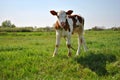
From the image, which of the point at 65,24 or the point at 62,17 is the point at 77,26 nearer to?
the point at 65,24

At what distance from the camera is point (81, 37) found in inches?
516

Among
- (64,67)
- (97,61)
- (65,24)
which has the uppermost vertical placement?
(65,24)

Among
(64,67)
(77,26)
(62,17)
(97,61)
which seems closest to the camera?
(64,67)

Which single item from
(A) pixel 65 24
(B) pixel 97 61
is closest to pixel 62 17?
(A) pixel 65 24

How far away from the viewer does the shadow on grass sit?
9719 millimetres

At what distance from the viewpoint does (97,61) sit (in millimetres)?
10539

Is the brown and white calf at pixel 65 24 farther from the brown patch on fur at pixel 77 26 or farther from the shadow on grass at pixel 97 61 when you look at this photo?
the shadow on grass at pixel 97 61

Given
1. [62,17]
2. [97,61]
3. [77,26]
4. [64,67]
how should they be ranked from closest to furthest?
[64,67] < [97,61] < [62,17] < [77,26]

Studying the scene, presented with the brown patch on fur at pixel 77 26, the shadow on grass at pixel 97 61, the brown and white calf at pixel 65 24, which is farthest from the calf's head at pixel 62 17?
the shadow on grass at pixel 97 61

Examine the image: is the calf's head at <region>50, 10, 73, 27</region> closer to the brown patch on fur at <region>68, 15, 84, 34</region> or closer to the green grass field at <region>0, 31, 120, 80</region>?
the brown patch on fur at <region>68, 15, 84, 34</region>

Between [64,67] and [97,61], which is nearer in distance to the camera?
[64,67]

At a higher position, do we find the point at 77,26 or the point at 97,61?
the point at 77,26

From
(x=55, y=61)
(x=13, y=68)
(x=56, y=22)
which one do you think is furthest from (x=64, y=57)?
(x=13, y=68)

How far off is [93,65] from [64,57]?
5.50 feet
